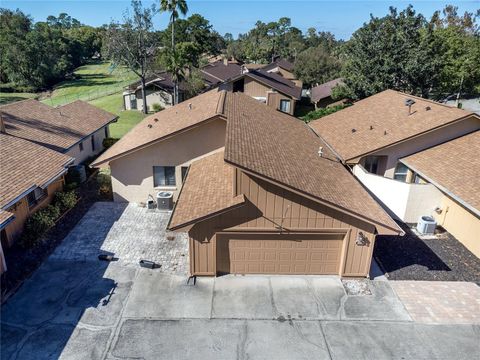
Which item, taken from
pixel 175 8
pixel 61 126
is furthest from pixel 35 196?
pixel 175 8

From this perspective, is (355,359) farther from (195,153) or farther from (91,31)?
(91,31)

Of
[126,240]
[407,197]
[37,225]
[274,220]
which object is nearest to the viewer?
[274,220]

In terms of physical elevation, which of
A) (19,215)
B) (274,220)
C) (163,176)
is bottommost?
(19,215)

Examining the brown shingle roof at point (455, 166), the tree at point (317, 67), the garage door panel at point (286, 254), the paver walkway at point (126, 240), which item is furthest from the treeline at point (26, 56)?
the garage door panel at point (286, 254)

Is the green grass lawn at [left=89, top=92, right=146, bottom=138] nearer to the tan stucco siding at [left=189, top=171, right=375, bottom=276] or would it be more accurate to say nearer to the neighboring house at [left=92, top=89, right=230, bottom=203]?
the neighboring house at [left=92, top=89, right=230, bottom=203]

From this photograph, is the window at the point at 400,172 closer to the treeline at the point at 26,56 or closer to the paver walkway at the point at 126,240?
the paver walkway at the point at 126,240

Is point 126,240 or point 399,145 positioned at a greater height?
point 399,145

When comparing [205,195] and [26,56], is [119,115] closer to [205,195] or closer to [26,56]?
[205,195]

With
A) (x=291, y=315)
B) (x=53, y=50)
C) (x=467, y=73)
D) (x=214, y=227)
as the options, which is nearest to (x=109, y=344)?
(x=214, y=227)

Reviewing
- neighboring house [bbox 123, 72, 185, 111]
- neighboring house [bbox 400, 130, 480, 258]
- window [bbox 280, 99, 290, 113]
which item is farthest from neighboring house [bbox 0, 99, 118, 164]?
neighboring house [bbox 400, 130, 480, 258]
